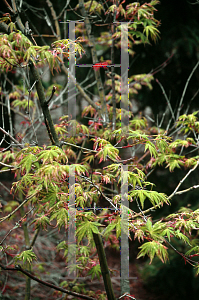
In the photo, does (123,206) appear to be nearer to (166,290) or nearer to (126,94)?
(126,94)

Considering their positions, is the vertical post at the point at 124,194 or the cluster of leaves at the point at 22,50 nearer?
the cluster of leaves at the point at 22,50

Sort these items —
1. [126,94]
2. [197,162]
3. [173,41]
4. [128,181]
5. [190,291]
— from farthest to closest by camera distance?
1. [173,41]
2. [190,291]
3. [126,94]
4. [197,162]
5. [128,181]

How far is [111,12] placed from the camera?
7.57ft

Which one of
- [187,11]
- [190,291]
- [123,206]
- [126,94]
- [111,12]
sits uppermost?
[187,11]

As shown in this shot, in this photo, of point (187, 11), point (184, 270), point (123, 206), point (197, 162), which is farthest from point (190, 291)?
point (187, 11)

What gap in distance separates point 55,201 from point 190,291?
261cm

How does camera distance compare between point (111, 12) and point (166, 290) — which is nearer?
point (111, 12)

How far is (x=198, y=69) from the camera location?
12.3ft

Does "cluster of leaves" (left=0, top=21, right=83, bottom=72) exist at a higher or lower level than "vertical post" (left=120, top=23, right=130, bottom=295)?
higher

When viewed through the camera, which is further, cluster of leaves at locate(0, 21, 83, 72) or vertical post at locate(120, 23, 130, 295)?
vertical post at locate(120, 23, 130, 295)

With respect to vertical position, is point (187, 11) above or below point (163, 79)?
above

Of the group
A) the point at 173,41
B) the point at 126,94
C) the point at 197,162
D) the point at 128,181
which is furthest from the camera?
the point at 173,41

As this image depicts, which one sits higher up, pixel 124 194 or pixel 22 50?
pixel 22 50

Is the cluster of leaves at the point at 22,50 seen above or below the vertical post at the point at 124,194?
above
